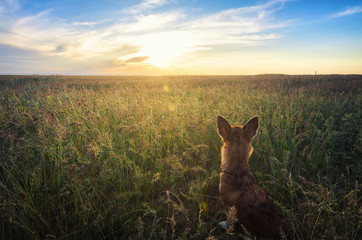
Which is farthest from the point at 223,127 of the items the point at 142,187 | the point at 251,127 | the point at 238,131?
the point at 142,187

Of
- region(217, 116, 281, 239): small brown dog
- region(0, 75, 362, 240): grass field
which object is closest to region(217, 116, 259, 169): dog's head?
region(217, 116, 281, 239): small brown dog

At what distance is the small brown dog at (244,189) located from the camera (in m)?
1.88

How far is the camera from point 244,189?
2.12 m

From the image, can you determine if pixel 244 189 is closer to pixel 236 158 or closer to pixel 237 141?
pixel 236 158

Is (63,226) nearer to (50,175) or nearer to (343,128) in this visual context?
(50,175)

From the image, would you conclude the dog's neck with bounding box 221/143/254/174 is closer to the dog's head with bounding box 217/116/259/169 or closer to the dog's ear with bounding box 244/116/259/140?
the dog's head with bounding box 217/116/259/169

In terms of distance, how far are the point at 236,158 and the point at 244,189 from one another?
0.41 meters

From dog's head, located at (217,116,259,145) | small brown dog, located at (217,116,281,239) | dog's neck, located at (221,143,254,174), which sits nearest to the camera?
small brown dog, located at (217,116,281,239)

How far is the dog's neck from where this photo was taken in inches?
91.3

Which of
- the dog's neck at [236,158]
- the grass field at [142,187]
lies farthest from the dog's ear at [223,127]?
the grass field at [142,187]

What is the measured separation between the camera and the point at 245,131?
250 centimetres

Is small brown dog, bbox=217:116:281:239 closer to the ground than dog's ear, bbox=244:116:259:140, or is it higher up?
closer to the ground

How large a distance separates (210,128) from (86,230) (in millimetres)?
3274

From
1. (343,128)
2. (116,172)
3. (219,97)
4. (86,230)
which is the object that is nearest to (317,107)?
(343,128)
